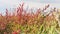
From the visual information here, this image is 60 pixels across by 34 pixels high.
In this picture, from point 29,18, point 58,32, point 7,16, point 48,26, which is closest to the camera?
point 58,32

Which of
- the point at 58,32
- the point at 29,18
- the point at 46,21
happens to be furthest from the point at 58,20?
the point at 29,18

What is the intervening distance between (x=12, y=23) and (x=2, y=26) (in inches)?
11.1

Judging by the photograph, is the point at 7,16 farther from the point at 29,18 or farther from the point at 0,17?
the point at 29,18

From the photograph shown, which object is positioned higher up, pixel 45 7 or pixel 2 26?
pixel 45 7

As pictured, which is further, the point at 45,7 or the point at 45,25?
the point at 45,7

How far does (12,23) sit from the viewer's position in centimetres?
470

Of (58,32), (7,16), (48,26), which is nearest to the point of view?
(58,32)

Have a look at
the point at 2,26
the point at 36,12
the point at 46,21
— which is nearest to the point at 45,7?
the point at 36,12

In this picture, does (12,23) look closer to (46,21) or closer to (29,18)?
(29,18)

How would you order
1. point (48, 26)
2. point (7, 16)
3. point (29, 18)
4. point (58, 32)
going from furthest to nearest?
1. point (7, 16)
2. point (29, 18)
3. point (48, 26)
4. point (58, 32)

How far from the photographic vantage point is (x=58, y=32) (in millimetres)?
3756

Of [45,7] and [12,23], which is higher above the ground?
[45,7]

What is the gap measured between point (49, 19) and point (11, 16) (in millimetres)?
962

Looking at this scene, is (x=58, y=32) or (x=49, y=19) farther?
(x=49, y=19)
